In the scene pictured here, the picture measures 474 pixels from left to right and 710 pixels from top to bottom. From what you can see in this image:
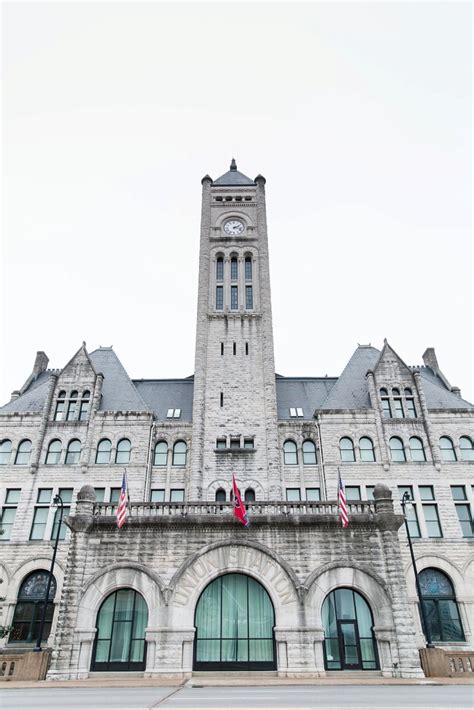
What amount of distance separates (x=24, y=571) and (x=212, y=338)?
65.9ft

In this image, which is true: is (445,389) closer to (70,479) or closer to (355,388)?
(355,388)

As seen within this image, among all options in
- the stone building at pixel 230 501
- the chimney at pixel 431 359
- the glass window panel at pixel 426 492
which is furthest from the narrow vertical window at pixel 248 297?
the glass window panel at pixel 426 492

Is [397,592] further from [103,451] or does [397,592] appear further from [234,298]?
[234,298]

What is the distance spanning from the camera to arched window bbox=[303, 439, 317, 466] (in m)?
32.7

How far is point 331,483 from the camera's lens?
30828 mm

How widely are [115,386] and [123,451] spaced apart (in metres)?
6.37

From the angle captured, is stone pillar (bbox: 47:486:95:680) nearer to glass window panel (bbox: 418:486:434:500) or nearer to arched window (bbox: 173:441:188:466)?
arched window (bbox: 173:441:188:466)

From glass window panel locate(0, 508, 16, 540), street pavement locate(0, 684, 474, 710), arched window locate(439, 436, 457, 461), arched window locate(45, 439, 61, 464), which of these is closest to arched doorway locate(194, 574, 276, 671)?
street pavement locate(0, 684, 474, 710)

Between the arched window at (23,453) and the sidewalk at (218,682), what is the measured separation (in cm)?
1614

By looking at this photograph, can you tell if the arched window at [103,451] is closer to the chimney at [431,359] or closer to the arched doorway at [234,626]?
the arched doorway at [234,626]

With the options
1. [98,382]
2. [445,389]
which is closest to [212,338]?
[98,382]

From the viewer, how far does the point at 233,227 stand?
43625 mm

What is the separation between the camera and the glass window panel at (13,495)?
31.2 meters

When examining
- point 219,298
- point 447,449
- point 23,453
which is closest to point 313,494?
point 447,449
